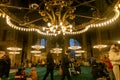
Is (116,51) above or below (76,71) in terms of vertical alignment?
above

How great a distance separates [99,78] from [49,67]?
228 centimetres

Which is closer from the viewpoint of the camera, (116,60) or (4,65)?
(116,60)

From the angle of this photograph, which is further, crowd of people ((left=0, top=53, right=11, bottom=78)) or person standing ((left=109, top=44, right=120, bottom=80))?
crowd of people ((left=0, top=53, right=11, bottom=78))

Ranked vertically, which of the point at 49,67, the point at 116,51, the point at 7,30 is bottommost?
the point at 49,67

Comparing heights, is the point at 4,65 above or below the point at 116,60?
below

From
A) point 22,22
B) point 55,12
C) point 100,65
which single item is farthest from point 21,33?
point 100,65

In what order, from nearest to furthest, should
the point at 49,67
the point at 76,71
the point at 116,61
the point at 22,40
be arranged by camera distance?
the point at 116,61, the point at 49,67, the point at 76,71, the point at 22,40

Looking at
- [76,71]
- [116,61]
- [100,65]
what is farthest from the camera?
[76,71]

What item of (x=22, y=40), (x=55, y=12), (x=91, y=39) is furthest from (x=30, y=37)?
(x=55, y=12)

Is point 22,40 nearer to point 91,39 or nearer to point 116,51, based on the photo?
point 91,39

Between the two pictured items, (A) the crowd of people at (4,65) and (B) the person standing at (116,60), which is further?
(A) the crowd of people at (4,65)

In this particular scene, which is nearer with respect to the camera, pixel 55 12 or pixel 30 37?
pixel 55 12

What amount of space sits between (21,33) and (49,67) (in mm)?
26426

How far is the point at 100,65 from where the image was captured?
577cm
